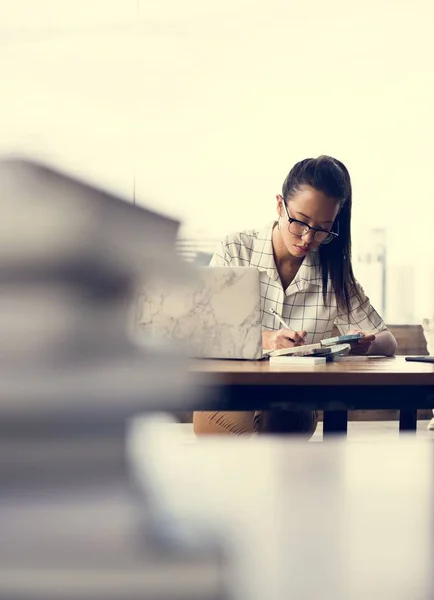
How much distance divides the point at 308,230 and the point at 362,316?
0.25 m

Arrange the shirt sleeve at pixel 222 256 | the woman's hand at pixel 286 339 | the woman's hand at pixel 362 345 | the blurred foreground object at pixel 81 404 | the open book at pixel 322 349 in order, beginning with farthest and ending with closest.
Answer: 1. the shirt sleeve at pixel 222 256
2. the woman's hand at pixel 362 345
3. the woman's hand at pixel 286 339
4. the open book at pixel 322 349
5. the blurred foreground object at pixel 81 404

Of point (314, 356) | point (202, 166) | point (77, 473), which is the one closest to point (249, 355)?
point (314, 356)

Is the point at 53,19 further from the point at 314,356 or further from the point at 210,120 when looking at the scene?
the point at 314,356

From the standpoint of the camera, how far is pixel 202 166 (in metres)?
5.32

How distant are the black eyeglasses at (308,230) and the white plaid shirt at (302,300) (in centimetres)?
6

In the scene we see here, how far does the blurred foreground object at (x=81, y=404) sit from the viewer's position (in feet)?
0.85

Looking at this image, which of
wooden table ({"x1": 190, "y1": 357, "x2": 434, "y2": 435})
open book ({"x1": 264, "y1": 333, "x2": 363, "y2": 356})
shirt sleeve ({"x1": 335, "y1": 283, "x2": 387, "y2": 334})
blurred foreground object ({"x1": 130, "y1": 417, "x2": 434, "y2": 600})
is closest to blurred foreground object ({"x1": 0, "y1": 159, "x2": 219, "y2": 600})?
blurred foreground object ({"x1": 130, "y1": 417, "x2": 434, "y2": 600})

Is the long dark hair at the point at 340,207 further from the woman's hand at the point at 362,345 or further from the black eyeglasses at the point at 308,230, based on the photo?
the woman's hand at the point at 362,345

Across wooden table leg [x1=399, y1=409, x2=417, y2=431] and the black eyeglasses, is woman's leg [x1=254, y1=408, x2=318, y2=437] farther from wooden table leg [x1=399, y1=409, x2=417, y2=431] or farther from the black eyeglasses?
the black eyeglasses

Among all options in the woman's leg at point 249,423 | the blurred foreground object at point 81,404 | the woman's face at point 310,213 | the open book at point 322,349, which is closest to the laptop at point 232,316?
the open book at point 322,349

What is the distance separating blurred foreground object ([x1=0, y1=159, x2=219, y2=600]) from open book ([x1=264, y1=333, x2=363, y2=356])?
4.11 ft

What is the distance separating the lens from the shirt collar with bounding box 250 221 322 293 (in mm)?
2133

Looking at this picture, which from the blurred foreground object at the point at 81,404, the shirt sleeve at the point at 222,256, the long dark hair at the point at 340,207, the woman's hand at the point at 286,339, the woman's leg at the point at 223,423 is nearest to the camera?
the blurred foreground object at the point at 81,404

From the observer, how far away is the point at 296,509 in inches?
20.7
